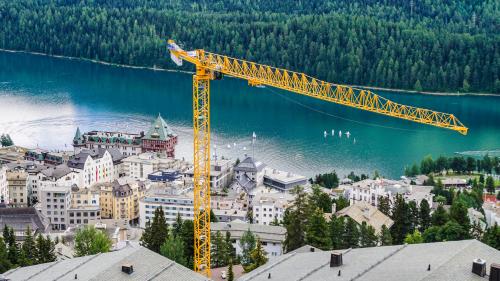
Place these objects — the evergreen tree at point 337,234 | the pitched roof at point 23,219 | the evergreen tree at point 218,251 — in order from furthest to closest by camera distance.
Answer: the pitched roof at point 23,219, the evergreen tree at point 337,234, the evergreen tree at point 218,251

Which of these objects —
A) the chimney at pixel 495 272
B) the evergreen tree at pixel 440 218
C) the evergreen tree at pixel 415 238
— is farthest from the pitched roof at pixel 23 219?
the chimney at pixel 495 272

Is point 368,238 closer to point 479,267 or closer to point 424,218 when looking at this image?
point 424,218

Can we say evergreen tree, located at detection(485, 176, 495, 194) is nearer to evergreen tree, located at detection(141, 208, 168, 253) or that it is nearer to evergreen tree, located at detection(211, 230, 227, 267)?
evergreen tree, located at detection(211, 230, 227, 267)

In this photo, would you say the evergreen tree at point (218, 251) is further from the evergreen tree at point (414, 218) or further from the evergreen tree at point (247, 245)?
the evergreen tree at point (414, 218)

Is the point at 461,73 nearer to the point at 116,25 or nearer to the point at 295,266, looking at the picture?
the point at 116,25

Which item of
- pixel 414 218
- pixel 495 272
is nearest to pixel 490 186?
pixel 414 218

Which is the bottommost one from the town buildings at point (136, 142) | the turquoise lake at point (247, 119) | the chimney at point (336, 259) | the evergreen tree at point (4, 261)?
the turquoise lake at point (247, 119)
